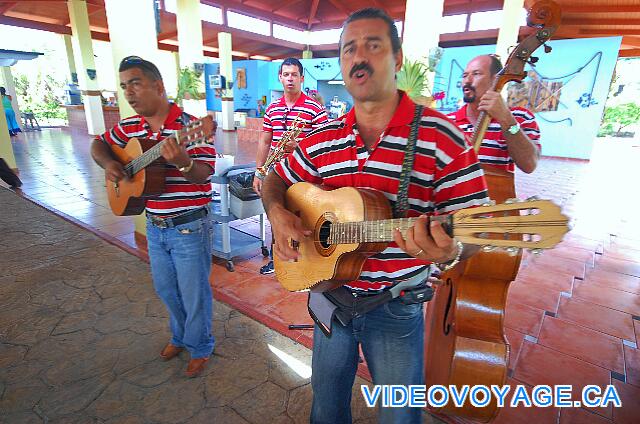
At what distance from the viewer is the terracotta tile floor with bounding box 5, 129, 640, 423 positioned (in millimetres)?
2520

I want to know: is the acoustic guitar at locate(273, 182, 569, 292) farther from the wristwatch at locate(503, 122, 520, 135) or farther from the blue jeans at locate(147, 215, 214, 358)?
the wristwatch at locate(503, 122, 520, 135)

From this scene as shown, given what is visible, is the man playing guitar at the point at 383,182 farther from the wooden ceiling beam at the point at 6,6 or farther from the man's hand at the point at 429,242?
the wooden ceiling beam at the point at 6,6

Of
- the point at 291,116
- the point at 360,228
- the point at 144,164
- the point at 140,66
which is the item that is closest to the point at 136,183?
the point at 144,164

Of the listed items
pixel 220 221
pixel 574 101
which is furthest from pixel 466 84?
pixel 574 101

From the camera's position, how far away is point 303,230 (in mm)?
1546

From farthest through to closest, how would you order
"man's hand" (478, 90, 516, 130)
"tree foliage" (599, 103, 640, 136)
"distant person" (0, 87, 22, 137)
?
"tree foliage" (599, 103, 640, 136)
"distant person" (0, 87, 22, 137)
"man's hand" (478, 90, 516, 130)

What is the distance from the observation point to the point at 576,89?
13586 mm

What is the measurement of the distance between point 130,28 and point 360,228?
4.36 meters

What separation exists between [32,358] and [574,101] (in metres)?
17.6

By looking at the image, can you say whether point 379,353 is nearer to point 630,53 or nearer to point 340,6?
point 340,6

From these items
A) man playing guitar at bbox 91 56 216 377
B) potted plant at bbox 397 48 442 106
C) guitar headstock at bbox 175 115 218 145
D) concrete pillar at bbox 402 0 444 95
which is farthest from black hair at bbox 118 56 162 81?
concrete pillar at bbox 402 0 444 95

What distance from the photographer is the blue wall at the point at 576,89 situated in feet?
42.5

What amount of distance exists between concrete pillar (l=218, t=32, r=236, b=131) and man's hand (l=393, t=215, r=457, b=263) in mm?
18205

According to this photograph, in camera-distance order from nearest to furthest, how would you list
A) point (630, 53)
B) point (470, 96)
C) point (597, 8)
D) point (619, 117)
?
point (470, 96)
point (597, 8)
point (630, 53)
point (619, 117)
